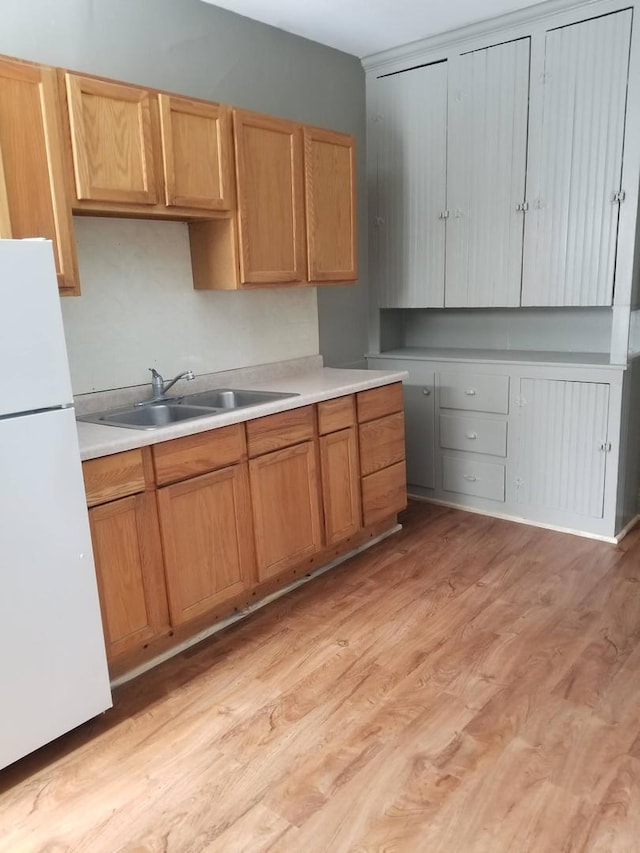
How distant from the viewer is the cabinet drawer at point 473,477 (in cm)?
375

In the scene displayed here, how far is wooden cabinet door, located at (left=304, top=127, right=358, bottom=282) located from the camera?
3.14 metres

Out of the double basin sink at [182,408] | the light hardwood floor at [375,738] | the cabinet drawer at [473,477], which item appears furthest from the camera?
the cabinet drawer at [473,477]

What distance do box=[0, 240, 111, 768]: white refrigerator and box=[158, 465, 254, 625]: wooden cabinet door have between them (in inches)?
15.9

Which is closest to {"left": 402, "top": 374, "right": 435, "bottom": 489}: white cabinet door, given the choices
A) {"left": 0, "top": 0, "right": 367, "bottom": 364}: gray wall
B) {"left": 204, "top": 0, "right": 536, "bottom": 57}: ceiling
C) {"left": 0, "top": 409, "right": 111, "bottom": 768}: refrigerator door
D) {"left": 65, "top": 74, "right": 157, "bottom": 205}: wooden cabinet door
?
{"left": 0, "top": 0, "right": 367, "bottom": 364}: gray wall

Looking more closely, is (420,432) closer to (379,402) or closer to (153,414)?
(379,402)

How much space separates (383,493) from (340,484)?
38 cm

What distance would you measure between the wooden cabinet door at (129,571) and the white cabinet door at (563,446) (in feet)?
7.05

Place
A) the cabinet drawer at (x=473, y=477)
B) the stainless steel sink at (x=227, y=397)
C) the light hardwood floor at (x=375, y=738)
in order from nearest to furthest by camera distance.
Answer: the light hardwood floor at (x=375, y=738) → the stainless steel sink at (x=227, y=397) → the cabinet drawer at (x=473, y=477)

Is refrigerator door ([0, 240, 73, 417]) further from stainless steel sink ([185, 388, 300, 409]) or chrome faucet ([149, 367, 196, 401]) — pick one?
stainless steel sink ([185, 388, 300, 409])

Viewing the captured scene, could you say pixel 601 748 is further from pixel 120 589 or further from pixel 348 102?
pixel 348 102

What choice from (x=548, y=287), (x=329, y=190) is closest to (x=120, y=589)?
(x=329, y=190)

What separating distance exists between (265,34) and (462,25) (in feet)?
3.42

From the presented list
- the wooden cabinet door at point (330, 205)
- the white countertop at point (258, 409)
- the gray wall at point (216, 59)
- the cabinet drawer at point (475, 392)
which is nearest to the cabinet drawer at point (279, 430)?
the white countertop at point (258, 409)

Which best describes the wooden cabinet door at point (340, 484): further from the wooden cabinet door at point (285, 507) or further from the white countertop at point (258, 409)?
the white countertop at point (258, 409)
